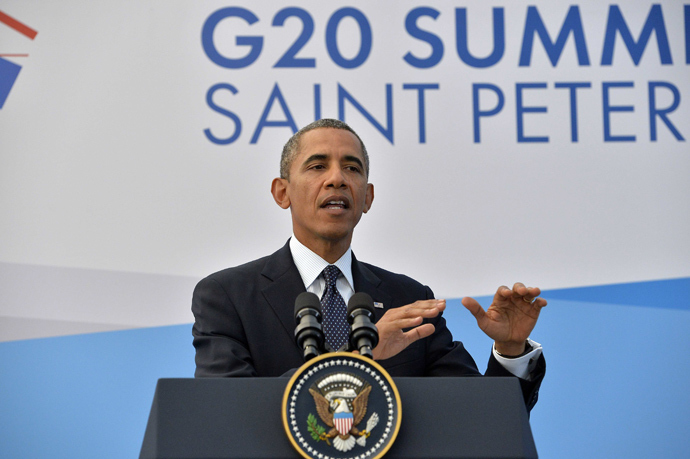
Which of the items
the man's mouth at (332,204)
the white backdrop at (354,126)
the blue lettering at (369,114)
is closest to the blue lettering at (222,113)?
the white backdrop at (354,126)

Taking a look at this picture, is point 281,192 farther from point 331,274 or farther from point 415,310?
point 415,310

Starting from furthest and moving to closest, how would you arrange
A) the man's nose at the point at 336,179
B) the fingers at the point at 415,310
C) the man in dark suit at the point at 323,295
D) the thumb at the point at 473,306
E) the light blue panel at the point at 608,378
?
the light blue panel at the point at 608,378, the man's nose at the point at 336,179, the man in dark suit at the point at 323,295, the thumb at the point at 473,306, the fingers at the point at 415,310

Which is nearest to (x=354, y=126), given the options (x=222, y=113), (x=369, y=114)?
(x=369, y=114)

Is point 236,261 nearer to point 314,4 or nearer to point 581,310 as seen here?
point 314,4

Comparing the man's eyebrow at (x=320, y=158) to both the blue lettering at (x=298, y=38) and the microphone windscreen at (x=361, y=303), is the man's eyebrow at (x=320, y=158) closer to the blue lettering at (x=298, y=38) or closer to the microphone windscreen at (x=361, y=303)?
the microphone windscreen at (x=361, y=303)

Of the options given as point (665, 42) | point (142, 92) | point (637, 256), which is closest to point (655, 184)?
point (637, 256)

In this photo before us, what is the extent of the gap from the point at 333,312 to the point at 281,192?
0.51m

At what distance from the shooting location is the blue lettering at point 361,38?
11.5 ft

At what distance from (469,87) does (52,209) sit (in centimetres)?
191

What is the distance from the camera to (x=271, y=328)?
2.19m

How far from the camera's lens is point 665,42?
3588mm

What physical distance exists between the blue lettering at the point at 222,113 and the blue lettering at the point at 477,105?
1.06m

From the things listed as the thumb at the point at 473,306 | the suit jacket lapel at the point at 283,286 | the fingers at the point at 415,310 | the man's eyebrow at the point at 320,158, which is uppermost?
the man's eyebrow at the point at 320,158

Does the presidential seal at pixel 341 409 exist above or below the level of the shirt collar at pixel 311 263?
below
